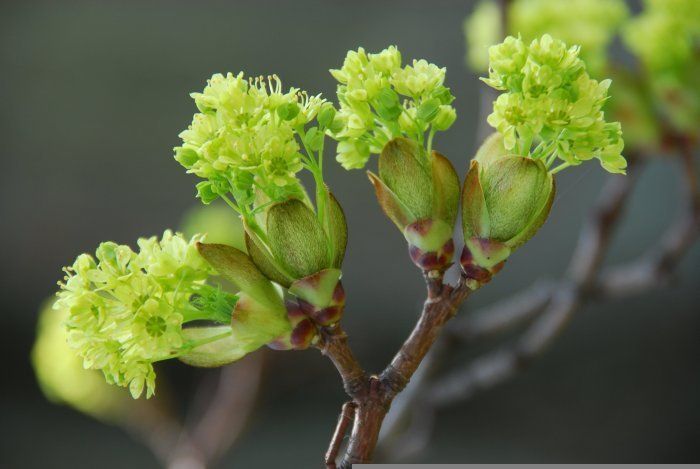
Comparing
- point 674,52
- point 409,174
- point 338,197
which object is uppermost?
point 409,174

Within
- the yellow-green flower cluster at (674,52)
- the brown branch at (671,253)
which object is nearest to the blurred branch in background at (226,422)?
the brown branch at (671,253)

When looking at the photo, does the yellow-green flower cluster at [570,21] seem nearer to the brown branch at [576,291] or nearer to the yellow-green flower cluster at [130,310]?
the brown branch at [576,291]

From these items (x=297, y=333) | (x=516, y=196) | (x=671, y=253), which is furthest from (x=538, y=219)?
(x=671, y=253)

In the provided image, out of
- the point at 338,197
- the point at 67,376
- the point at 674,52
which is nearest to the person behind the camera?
the point at 674,52

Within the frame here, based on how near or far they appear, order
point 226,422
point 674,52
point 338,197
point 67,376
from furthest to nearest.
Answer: point 338,197
point 226,422
point 67,376
point 674,52

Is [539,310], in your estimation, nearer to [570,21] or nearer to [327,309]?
[570,21]

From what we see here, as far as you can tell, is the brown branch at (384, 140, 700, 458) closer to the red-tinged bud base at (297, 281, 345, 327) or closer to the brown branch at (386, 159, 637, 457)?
the brown branch at (386, 159, 637, 457)

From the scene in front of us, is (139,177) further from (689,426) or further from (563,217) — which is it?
(689,426)

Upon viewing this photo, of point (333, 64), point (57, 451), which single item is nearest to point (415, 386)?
point (333, 64)
